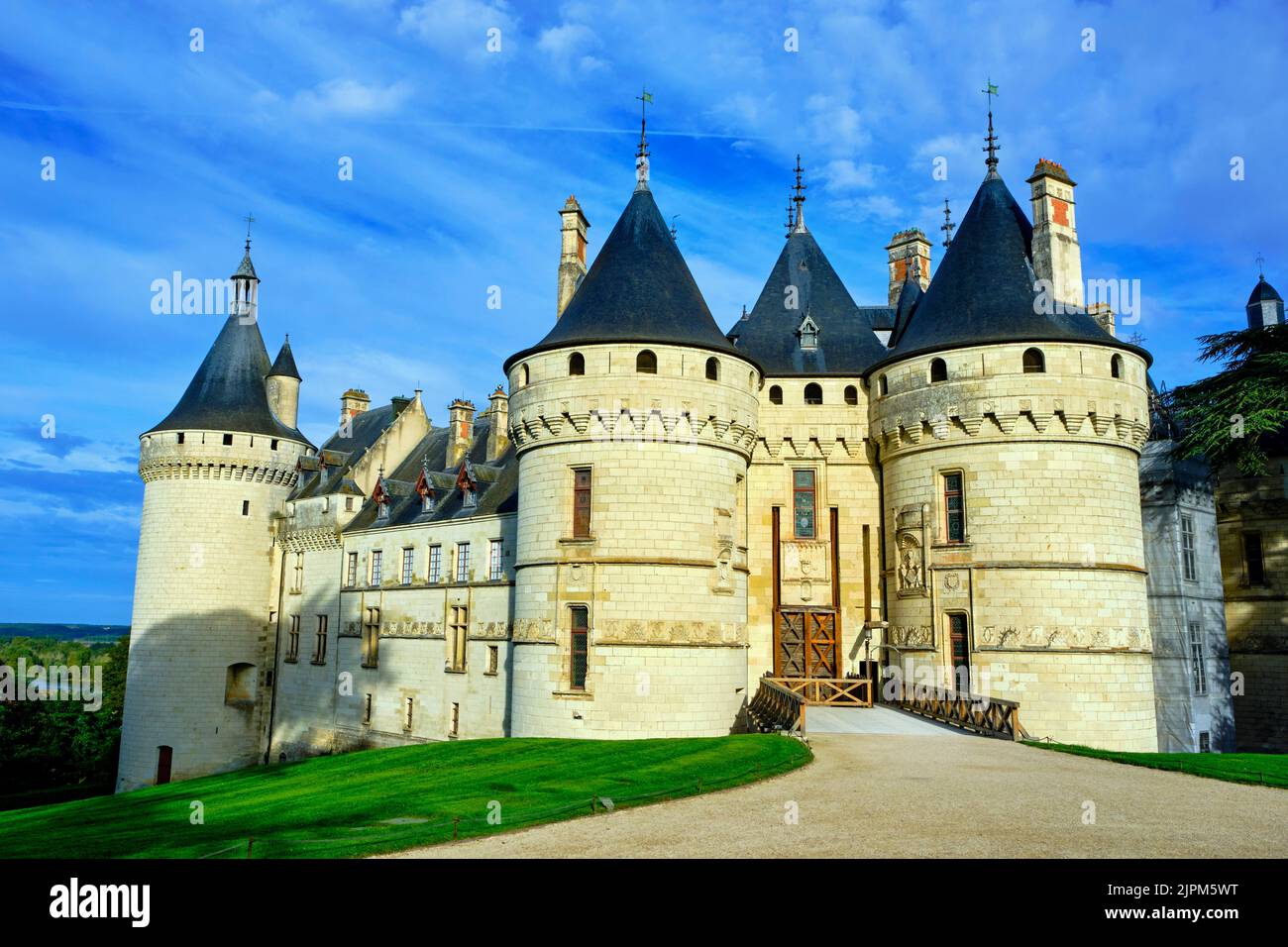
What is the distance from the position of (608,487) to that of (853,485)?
27.5 ft

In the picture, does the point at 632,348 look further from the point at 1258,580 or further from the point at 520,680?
the point at 1258,580

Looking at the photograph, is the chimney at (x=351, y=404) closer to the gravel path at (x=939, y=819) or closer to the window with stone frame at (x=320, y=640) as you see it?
the window with stone frame at (x=320, y=640)

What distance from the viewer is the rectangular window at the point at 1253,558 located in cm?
3150

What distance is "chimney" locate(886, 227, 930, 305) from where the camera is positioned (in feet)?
117

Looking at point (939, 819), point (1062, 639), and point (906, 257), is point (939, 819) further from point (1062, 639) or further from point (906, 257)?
point (906, 257)

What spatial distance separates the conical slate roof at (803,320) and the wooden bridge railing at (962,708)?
9666mm

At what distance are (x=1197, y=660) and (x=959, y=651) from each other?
876 cm

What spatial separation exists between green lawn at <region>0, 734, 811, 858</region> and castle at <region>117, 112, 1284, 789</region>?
305 centimetres

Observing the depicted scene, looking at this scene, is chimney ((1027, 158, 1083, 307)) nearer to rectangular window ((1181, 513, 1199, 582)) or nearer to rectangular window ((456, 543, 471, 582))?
rectangular window ((1181, 513, 1199, 582))

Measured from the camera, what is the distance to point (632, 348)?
966 inches

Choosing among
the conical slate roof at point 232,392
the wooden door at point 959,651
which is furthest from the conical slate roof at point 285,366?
the wooden door at point 959,651

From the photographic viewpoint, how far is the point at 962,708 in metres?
22.5
